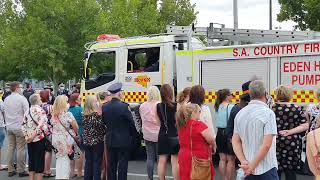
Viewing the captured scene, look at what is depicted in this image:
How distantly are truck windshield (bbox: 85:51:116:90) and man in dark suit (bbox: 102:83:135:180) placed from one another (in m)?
4.61

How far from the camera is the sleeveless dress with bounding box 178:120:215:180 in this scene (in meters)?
6.15

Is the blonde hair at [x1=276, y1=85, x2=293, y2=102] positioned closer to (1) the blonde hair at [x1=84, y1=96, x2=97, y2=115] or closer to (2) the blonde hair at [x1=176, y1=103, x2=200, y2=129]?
(2) the blonde hair at [x1=176, y1=103, x2=200, y2=129]

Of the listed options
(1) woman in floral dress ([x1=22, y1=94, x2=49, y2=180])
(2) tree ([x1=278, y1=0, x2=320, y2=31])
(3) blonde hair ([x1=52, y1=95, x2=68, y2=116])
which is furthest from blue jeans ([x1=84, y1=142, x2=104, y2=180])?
(2) tree ([x1=278, y1=0, x2=320, y2=31])

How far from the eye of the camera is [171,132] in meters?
7.94

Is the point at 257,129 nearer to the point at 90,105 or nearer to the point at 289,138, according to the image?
the point at 289,138

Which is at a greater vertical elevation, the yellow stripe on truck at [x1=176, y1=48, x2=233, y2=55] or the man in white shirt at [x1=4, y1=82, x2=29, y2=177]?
the yellow stripe on truck at [x1=176, y1=48, x2=233, y2=55]

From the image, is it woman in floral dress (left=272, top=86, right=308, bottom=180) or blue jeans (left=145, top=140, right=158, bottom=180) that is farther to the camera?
blue jeans (left=145, top=140, right=158, bottom=180)

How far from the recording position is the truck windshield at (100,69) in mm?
12577

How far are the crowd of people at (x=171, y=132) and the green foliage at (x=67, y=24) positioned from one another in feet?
66.1

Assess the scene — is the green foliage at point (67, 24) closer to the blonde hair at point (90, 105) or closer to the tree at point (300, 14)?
the tree at point (300, 14)

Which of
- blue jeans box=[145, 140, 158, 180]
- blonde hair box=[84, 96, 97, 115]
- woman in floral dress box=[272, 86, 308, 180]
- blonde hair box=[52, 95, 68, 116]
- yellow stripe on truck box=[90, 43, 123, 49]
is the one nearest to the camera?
woman in floral dress box=[272, 86, 308, 180]

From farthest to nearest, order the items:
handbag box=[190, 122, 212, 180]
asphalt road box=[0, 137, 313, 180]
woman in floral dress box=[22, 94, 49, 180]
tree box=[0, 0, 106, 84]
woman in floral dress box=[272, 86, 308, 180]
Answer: tree box=[0, 0, 106, 84] → asphalt road box=[0, 137, 313, 180] → woman in floral dress box=[22, 94, 49, 180] → woman in floral dress box=[272, 86, 308, 180] → handbag box=[190, 122, 212, 180]

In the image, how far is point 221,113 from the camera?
854cm

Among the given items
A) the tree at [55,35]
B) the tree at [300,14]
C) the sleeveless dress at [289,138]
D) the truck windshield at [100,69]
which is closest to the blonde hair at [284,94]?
the sleeveless dress at [289,138]
